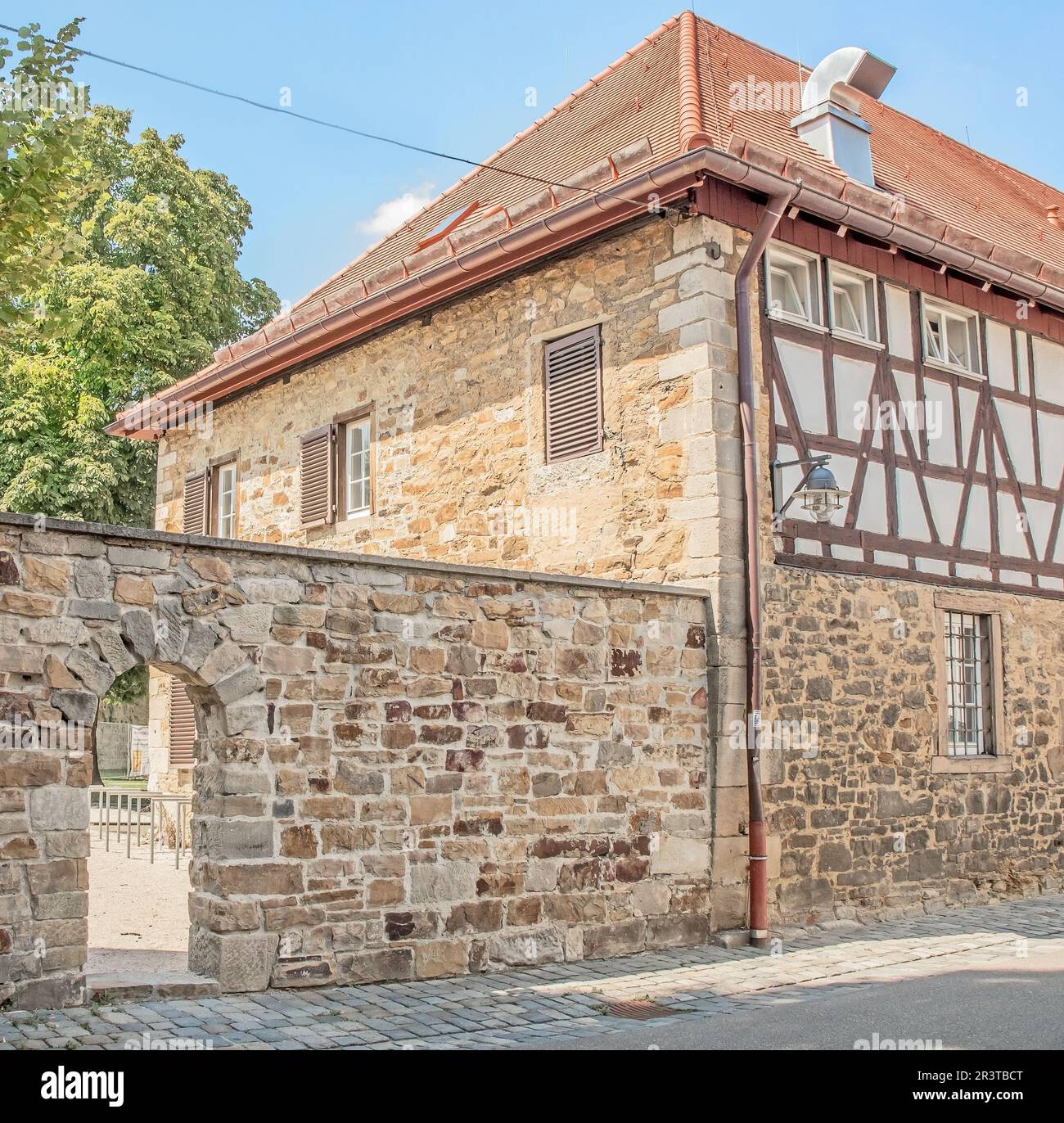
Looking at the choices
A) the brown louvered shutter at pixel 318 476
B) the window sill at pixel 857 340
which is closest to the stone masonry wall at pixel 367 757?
the window sill at pixel 857 340

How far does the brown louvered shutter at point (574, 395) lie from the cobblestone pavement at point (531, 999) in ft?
13.4

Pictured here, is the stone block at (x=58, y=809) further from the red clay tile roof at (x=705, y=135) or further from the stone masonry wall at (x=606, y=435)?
the red clay tile roof at (x=705, y=135)

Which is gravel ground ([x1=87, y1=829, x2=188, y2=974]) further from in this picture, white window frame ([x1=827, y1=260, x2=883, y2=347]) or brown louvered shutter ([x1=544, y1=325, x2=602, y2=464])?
white window frame ([x1=827, y1=260, x2=883, y2=347])

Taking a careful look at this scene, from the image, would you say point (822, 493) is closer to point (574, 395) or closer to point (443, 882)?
point (574, 395)

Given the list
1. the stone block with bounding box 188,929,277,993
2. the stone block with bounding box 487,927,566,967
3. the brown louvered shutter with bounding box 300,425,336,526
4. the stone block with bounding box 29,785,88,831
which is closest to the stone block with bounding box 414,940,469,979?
the stone block with bounding box 487,927,566,967

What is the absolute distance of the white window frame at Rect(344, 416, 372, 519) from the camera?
12.7m

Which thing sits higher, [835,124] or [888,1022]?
[835,124]

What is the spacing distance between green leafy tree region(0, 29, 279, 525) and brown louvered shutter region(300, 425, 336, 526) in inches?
339

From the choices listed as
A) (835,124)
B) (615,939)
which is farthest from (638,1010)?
(835,124)

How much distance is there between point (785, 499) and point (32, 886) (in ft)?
19.6

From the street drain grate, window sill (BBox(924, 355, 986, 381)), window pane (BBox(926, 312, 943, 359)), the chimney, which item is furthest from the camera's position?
the chimney

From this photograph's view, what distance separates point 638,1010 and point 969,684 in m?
5.97

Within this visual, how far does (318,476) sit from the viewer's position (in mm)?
13156

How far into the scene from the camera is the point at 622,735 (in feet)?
27.8
